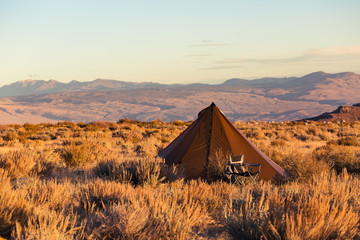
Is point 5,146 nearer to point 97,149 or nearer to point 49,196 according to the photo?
point 97,149

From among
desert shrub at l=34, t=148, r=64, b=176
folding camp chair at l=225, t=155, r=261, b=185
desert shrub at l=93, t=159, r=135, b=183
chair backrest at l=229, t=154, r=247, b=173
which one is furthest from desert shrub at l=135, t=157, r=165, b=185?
desert shrub at l=34, t=148, r=64, b=176

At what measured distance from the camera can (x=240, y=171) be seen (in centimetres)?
797

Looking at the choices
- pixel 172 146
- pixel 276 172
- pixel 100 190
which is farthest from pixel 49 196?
pixel 276 172

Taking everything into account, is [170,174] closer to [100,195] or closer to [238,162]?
[238,162]

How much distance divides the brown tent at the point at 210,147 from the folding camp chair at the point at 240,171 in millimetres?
341

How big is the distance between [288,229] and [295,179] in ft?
15.7

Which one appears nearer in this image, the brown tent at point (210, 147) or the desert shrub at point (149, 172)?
the desert shrub at point (149, 172)

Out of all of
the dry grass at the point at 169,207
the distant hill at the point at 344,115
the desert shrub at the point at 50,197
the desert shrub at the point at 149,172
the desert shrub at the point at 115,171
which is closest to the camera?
the dry grass at the point at 169,207

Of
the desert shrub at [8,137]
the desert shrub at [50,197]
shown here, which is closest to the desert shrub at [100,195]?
the desert shrub at [50,197]

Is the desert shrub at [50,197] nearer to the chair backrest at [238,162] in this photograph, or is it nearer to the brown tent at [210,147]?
the brown tent at [210,147]

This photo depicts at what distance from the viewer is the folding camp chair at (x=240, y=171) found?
294 inches

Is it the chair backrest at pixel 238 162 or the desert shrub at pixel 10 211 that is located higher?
the desert shrub at pixel 10 211

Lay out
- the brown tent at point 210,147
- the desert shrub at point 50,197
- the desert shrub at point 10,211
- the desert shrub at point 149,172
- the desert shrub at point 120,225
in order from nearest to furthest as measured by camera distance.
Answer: the desert shrub at point 120,225, the desert shrub at point 10,211, the desert shrub at point 50,197, the desert shrub at point 149,172, the brown tent at point 210,147

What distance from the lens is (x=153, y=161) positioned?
25.0ft
